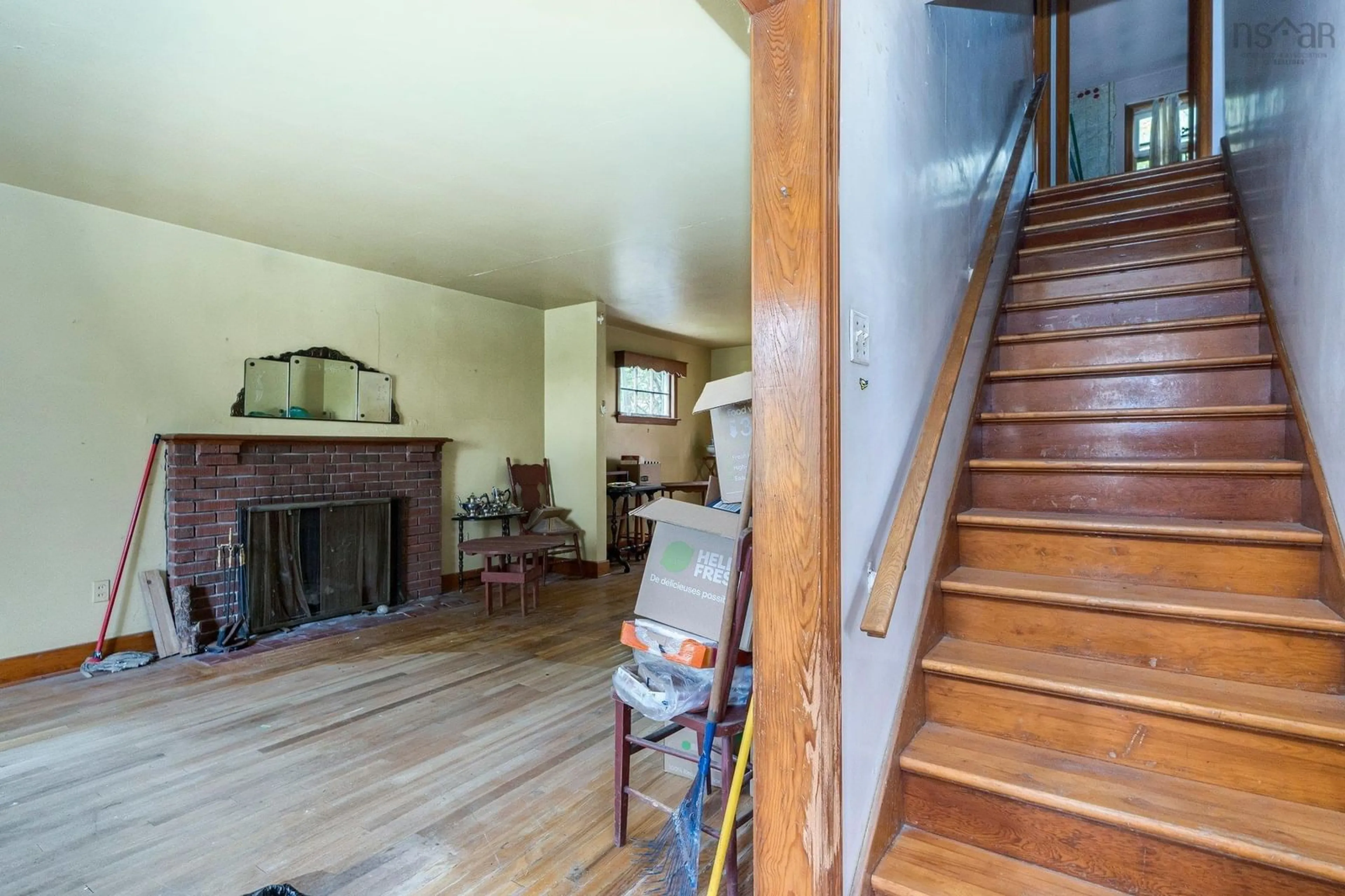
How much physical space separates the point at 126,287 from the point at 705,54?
3616mm

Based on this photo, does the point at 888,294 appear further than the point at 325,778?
No

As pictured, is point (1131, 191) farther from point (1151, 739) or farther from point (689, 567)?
point (689, 567)

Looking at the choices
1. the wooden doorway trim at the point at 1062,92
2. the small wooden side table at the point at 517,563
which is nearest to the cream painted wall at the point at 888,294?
the wooden doorway trim at the point at 1062,92

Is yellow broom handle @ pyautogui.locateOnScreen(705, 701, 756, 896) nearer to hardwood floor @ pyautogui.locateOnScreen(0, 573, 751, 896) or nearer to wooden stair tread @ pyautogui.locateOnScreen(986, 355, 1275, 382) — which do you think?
hardwood floor @ pyautogui.locateOnScreen(0, 573, 751, 896)

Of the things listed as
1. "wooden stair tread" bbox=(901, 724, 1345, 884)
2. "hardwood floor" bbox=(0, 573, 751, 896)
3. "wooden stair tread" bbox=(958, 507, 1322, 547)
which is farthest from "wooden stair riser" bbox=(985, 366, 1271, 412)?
"hardwood floor" bbox=(0, 573, 751, 896)

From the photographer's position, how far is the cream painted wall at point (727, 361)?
862 centimetres

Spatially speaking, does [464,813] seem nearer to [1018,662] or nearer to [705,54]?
[1018,662]

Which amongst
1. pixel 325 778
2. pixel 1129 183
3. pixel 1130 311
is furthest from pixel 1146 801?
pixel 1129 183

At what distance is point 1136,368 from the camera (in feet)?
7.21

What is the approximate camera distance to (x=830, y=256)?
1.24 m

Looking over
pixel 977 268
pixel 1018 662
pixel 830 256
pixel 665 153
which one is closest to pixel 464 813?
pixel 1018 662

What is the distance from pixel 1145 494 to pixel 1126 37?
493 centimetres

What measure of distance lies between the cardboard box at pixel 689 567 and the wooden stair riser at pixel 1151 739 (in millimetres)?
612

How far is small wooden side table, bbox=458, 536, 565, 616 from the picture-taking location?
4.63 meters
